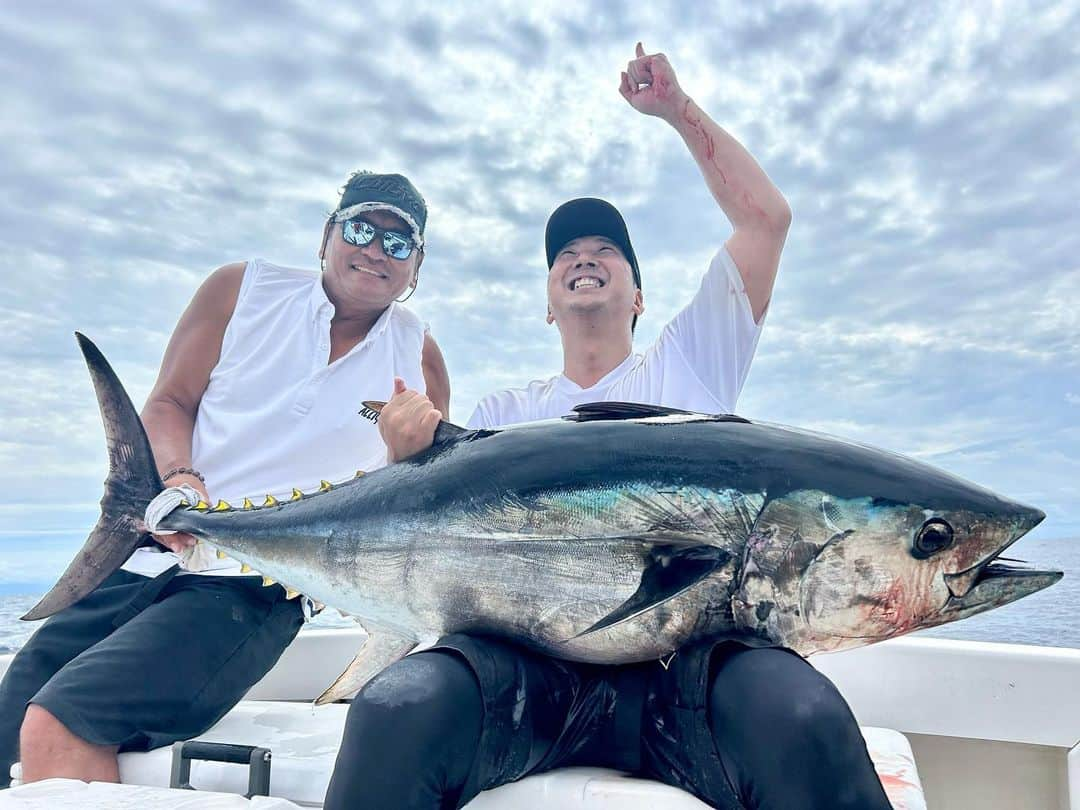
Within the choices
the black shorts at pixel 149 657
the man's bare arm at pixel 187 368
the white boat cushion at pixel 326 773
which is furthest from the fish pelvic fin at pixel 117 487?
the white boat cushion at pixel 326 773

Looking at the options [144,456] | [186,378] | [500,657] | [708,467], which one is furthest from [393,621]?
[186,378]

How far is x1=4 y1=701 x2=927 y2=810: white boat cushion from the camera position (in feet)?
4.32

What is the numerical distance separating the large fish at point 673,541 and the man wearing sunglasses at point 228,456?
0.72m

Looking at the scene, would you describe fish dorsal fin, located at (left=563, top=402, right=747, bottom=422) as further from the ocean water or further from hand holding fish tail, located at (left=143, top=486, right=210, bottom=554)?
the ocean water

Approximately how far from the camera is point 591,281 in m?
2.61

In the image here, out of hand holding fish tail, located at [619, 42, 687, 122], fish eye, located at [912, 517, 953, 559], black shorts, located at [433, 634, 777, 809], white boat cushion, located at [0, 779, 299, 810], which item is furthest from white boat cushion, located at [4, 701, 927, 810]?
hand holding fish tail, located at [619, 42, 687, 122]

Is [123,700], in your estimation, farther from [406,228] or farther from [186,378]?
[406,228]

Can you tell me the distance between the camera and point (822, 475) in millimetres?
1347

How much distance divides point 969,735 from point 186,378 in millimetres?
2769

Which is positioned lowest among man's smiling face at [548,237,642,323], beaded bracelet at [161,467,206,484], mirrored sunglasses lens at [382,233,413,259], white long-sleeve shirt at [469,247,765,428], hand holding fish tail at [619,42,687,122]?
beaded bracelet at [161,467,206,484]

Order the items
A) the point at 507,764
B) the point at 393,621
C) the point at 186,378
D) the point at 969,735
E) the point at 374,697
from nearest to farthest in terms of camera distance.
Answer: the point at 374,697 → the point at 507,764 → the point at 393,621 → the point at 969,735 → the point at 186,378

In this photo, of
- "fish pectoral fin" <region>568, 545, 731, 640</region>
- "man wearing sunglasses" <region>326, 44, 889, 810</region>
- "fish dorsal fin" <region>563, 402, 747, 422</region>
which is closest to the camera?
"man wearing sunglasses" <region>326, 44, 889, 810</region>

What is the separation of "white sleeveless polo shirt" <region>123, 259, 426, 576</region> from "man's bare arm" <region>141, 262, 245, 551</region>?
0.04 m

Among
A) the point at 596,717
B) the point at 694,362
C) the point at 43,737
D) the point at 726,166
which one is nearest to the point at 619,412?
the point at 596,717
